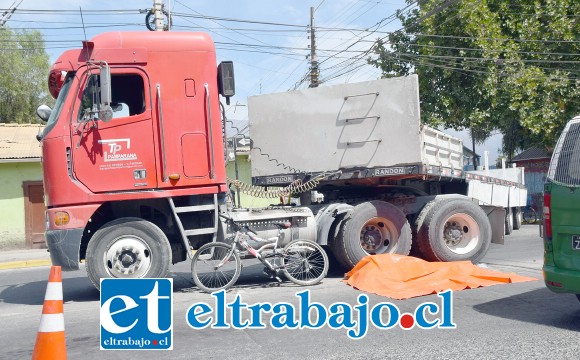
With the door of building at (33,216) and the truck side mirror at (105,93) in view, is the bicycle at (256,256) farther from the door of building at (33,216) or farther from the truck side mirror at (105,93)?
the door of building at (33,216)

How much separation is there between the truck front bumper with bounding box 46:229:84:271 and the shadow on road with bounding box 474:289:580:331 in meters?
4.88

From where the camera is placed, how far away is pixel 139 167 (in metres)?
8.27

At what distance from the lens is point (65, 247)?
8.01 meters

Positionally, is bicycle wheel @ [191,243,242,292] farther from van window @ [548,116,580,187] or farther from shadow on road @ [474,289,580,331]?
van window @ [548,116,580,187]

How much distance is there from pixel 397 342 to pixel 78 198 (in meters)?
4.47

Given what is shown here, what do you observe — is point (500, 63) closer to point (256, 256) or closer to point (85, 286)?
point (256, 256)

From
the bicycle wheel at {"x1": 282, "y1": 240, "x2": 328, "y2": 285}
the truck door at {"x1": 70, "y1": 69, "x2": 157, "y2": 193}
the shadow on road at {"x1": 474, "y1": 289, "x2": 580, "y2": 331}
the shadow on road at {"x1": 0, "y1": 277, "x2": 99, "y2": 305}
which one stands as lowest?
the shadow on road at {"x1": 0, "y1": 277, "x2": 99, "y2": 305}

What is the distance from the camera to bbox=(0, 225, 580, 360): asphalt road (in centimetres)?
549

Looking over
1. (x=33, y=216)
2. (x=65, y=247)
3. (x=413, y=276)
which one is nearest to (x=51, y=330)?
(x=65, y=247)

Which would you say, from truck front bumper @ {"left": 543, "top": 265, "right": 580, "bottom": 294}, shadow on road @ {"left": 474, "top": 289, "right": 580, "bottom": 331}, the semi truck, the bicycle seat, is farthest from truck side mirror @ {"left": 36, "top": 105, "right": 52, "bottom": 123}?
truck front bumper @ {"left": 543, "top": 265, "right": 580, "bottom": 294}

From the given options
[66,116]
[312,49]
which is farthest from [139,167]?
[312,49]

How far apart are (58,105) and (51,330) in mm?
4472

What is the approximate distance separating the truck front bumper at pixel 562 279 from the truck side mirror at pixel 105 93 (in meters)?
5.25

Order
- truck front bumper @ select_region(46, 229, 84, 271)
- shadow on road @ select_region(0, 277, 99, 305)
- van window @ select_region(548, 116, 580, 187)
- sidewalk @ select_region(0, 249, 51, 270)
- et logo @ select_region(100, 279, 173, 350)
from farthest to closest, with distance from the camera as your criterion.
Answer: sidewalk @ select_region(0, 249, 51, 270)
shadow on road @ select_region(0, 277, 99, 305)
truck front bumper @ select_region(46, 229, 84, 271)
van window @ select_region(548, 116, 580, 187)
et logo @ select_region(100, 279, 173, 350)
